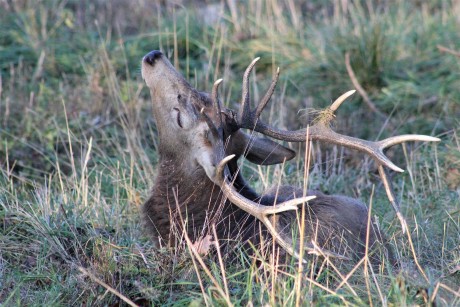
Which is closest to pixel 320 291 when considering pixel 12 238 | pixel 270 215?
pixel 270 215

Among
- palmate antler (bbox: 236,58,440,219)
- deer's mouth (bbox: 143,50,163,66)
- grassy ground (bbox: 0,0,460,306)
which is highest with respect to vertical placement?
deer's mouth (bbox: 143,50,163,66)

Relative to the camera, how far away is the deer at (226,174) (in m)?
4.62

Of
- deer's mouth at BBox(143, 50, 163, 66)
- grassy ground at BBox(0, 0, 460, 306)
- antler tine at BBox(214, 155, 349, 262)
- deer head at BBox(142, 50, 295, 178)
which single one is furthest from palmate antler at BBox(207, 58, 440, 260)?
deer's mouth at BBox(143, 50, 163, 66)

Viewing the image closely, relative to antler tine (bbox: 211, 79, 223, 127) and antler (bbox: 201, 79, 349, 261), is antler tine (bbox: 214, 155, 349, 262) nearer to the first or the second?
antler (bbox: 201, 79, 349, 261)

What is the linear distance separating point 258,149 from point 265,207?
3.27ft

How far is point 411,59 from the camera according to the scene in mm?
8672

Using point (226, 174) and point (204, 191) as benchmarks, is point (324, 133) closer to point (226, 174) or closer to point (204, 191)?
point (226, 174)

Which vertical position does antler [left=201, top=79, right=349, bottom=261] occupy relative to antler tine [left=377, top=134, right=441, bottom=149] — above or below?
below

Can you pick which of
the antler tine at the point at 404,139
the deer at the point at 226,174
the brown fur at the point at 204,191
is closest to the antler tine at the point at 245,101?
the deer at the point at 226,174

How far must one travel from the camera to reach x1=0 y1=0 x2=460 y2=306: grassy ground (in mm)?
4188

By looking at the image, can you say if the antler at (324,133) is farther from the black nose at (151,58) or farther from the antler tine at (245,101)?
the black nose at (151,58)

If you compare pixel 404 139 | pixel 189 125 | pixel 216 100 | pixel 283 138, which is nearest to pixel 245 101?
pixel 216 100

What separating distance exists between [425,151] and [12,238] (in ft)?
11.3

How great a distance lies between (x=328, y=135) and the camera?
4.71 m
